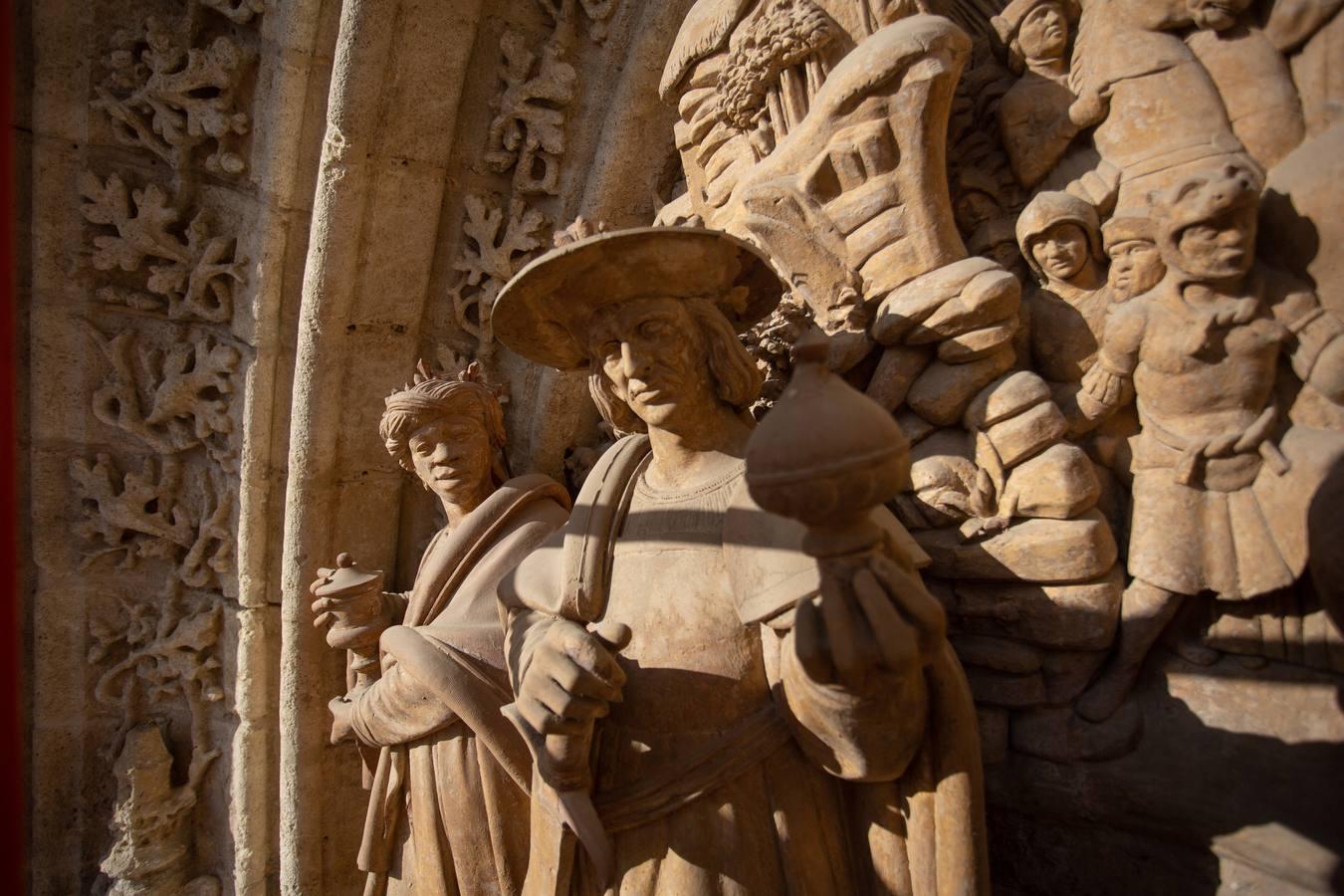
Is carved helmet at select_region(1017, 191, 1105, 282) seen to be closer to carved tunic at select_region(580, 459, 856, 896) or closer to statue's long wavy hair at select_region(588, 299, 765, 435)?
statue's long wavy hair at select_region(588, 299, 765, 435)

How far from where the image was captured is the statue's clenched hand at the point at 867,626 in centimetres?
100

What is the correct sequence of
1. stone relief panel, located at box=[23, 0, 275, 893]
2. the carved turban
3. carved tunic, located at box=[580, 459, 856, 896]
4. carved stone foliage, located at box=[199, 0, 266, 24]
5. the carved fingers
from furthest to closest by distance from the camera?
stone relief panel, located at box=[23, 0, 275, 893] < carved stone foliage, located at box=[199, 0, 266, 24] < the carved turban < the carved fingers < carved tunic, located at box=[580, 459, 856, 896]

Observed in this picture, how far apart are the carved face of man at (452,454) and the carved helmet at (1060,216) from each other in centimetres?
190

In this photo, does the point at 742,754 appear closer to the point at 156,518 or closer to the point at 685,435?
the point at 685,435

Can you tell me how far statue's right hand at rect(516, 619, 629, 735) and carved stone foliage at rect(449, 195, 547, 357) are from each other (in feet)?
6.76

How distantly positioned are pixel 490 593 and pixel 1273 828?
6.78 feet

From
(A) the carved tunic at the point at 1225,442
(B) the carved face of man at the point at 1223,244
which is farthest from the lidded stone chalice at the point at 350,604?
(B) the carved face of man at the point at 1223,244

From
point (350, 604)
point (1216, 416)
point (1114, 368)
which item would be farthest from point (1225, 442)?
point (350, 604)

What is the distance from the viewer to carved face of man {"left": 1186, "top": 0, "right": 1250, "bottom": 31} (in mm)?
1688

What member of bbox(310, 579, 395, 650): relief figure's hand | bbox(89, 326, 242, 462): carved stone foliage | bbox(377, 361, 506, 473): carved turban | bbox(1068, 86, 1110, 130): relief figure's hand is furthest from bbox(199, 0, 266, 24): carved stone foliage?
bbox(1068, 86, 1110, 130): relief figure's hand

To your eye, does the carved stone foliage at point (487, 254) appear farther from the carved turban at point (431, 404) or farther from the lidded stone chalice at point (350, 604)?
the lidded stone chalice at point (350, 604)

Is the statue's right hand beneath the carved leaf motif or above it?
beneath

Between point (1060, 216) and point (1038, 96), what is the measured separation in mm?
508

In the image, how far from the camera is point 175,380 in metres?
3.14
